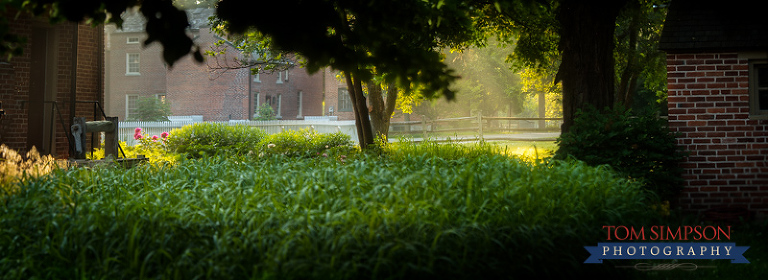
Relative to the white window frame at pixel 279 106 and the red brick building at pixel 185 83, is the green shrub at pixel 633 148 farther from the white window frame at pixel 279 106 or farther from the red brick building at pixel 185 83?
the white window frame at pixel 279 106

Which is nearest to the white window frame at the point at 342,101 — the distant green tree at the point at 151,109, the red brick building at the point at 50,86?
the distant green tree at the point at 151,109

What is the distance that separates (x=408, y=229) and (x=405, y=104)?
16238 millimetres

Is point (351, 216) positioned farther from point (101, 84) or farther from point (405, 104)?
point (405, 104)

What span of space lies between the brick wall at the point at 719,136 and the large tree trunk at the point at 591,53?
1.27 m

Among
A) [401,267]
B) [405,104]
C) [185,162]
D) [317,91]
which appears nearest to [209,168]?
[185,162]

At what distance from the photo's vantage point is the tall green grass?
16.0ft

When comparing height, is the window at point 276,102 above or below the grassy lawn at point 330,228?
above

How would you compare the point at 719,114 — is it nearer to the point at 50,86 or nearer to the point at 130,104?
the point at 50,86

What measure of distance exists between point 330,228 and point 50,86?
1219 cm

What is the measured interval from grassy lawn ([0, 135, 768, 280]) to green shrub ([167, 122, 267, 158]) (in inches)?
431

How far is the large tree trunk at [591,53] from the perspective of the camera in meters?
11.5

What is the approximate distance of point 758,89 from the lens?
34.7ft

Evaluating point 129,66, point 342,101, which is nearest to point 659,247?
point 342,101

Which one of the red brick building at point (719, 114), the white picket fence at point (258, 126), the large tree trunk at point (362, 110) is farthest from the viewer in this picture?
the white picket fence at point (258, 126)
